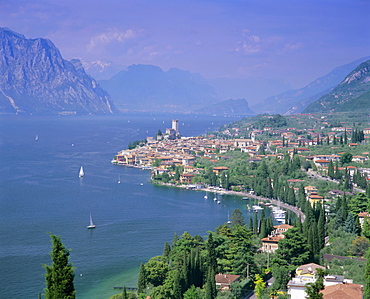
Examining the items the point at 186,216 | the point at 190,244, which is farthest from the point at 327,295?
the point at 186,216

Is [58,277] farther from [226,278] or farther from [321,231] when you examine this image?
[321,231]

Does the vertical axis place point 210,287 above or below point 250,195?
below

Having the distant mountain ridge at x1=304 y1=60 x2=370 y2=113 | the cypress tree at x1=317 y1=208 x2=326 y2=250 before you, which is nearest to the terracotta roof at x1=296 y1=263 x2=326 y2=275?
the cypress tree at x1=317 y1=208 x2=326 y2=250

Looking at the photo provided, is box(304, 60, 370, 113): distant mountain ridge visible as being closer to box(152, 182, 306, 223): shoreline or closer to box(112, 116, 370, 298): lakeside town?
box(112, 116, 370, 298): lakeside town

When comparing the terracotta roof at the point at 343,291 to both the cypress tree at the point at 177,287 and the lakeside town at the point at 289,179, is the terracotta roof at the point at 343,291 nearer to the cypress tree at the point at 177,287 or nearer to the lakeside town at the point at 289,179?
the lakeside town at the point at 289,179

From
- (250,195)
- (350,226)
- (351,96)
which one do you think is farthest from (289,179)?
(351,96)

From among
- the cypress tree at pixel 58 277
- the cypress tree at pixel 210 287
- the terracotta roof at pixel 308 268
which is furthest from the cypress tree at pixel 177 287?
the cypress tree at pixel 58 277
